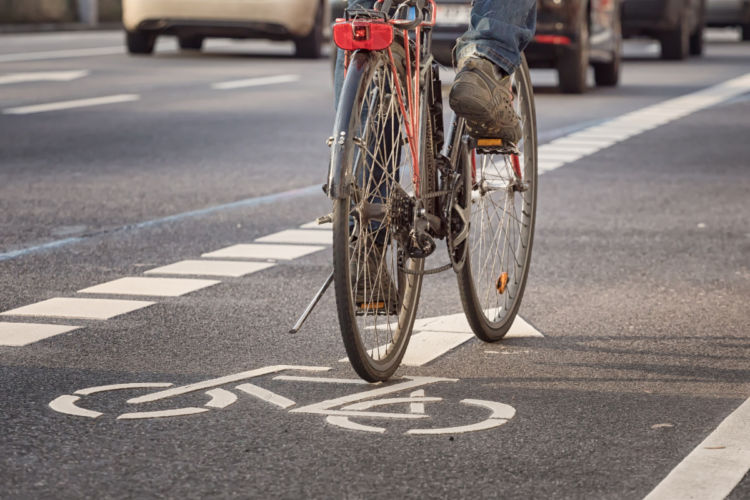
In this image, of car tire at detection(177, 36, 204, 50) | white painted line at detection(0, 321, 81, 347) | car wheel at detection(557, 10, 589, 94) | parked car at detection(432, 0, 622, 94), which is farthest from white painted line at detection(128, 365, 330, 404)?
car tire at detection(177, 36, 204, 50)

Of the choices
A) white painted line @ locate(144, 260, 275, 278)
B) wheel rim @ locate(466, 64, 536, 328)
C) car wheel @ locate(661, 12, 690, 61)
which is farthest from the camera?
car wheel @ locate(661, 12, 690, 61)

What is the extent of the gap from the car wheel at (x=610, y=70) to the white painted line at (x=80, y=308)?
12352 mm

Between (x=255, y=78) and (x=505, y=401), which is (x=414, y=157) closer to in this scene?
(x=505, y=401)

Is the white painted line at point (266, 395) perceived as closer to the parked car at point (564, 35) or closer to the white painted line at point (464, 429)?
the white painted line at point (464, 429)

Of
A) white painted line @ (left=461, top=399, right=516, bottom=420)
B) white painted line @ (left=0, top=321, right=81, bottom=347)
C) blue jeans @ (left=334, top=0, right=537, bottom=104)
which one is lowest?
white painted line @ (left=0, top=321, right=81, bottom=347)

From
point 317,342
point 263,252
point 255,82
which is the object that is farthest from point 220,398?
point 255,82

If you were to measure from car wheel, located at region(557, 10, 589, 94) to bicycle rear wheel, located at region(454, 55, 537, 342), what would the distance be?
32.6 ft

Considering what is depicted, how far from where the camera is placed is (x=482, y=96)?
4285 mm

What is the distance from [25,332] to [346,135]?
58.8 inches

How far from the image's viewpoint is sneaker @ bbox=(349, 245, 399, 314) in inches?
158

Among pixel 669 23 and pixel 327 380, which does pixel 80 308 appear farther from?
pixel 669 23

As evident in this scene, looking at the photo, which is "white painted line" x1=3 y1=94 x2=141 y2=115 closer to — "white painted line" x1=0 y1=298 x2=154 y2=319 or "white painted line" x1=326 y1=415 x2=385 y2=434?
"white painted line" x1=0 y1=298 x2=154 y2=319

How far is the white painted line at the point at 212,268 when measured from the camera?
586 cm

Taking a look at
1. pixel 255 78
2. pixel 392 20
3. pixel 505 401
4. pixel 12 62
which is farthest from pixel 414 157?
pixel 12 62
